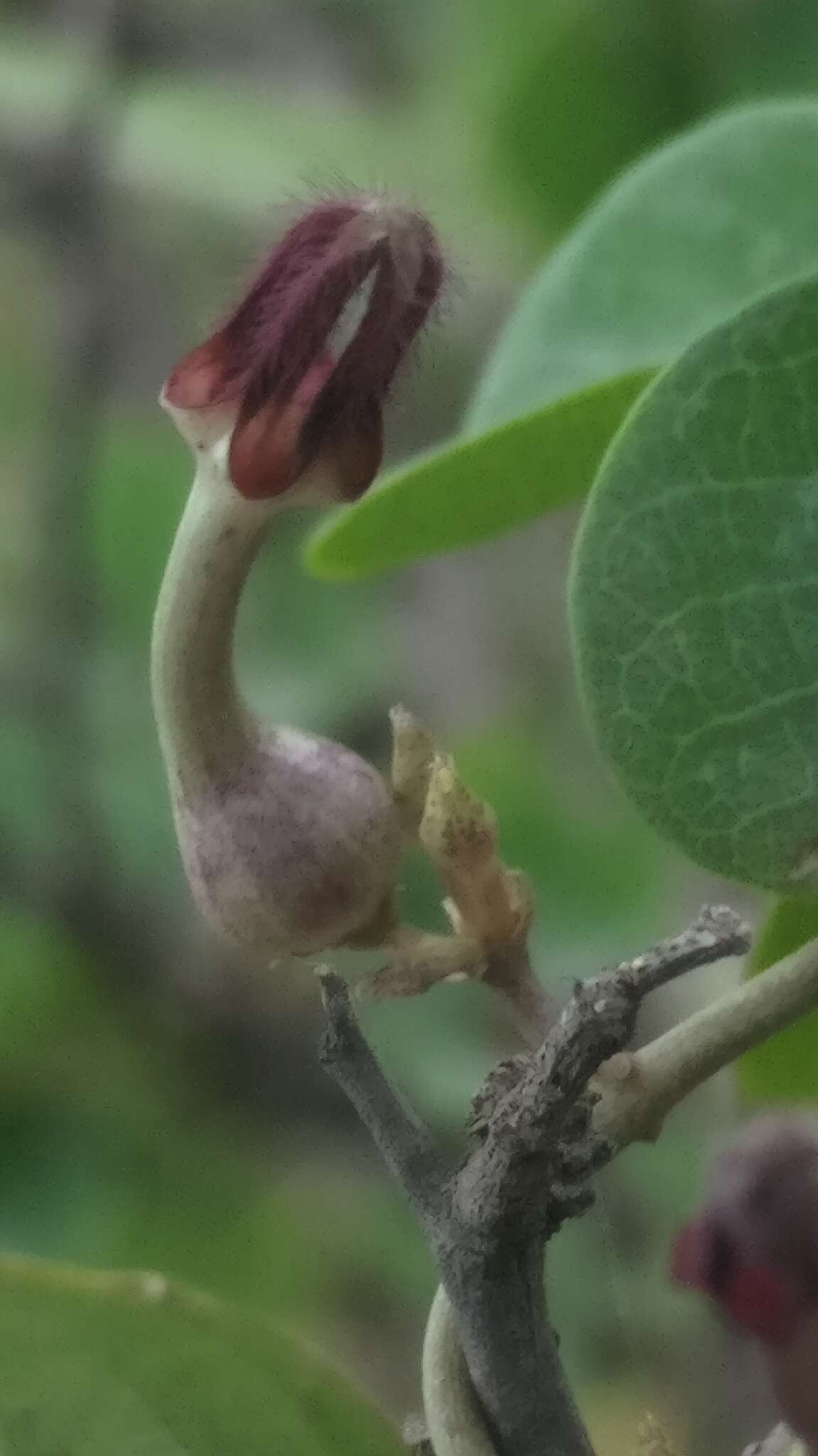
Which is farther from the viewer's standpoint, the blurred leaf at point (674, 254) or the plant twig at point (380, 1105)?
the blurred leaf at point (674, 254)

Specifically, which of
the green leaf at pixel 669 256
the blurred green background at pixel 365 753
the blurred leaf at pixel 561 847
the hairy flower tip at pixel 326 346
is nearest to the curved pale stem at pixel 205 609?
the hairy flower tip at pixel 326 346

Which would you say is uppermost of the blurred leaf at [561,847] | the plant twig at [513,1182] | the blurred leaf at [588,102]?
the blurred leaf at [588,102]

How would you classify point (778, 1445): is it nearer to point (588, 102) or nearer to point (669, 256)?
point (669, 256)

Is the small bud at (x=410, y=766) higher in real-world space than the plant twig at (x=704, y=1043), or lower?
higher

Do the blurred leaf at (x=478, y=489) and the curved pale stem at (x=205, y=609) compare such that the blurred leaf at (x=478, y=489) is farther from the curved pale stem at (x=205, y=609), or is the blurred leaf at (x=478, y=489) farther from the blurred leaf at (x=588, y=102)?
the blurred leaf at (x=588, y=102)

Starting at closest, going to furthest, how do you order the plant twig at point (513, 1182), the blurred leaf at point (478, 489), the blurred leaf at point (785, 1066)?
1. the plant twig at point (513, 1182)
2. the blurred leaf at point (478, 489)
3. the blurred leaf at point (785, 1066)

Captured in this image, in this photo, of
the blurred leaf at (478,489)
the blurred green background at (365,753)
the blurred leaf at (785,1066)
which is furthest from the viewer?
the blurred green background at (365,753)

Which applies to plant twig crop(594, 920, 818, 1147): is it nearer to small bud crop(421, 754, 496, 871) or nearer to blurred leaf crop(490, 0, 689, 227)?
small bud crop(421, 754, 496, 871)

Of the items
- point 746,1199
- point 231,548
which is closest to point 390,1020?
point 746,1199

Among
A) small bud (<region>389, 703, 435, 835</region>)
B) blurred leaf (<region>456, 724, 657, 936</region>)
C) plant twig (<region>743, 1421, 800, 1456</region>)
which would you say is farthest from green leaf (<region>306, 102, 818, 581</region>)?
blurred leaf (<region>456, 724, 657, 936</region>)
